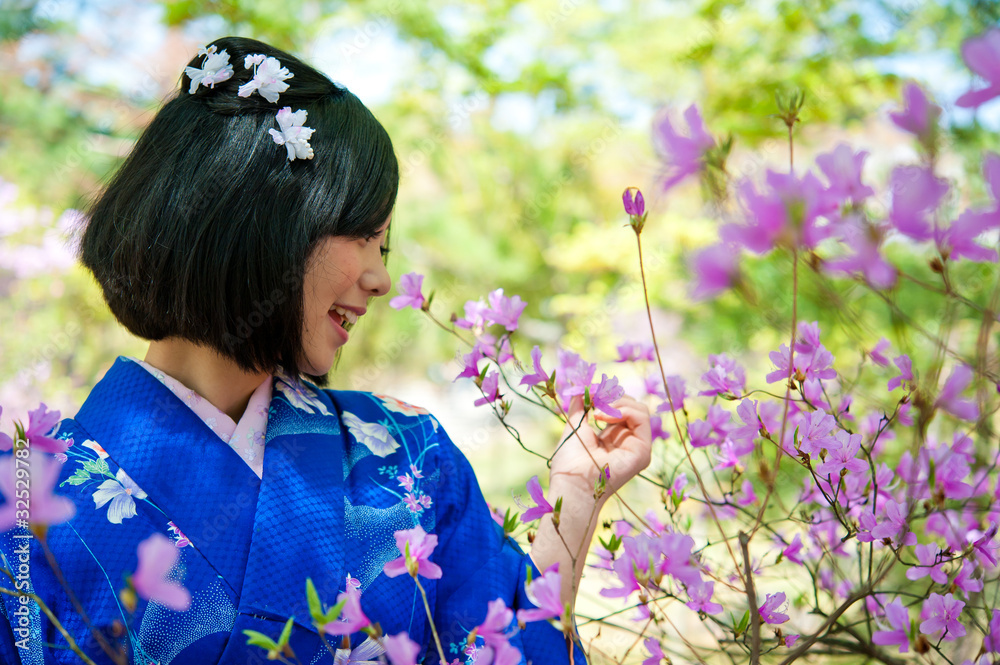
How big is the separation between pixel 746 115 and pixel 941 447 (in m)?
2.70

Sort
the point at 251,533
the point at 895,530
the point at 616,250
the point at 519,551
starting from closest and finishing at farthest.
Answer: the point at 895,530, the point at 251,533, the point at 519,551, the point at 616,250

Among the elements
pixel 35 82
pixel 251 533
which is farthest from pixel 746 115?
pixel 35 82

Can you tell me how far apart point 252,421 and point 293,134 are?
1.26 feet

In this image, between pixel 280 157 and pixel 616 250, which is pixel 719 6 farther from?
pixel 280 157

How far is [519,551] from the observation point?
0.99 meters

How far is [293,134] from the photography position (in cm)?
89

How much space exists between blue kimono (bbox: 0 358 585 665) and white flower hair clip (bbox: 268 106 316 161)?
0.35 meters

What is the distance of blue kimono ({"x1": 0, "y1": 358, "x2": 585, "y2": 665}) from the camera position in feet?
2.58

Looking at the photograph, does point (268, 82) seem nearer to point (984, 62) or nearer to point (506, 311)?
point (506, 311)

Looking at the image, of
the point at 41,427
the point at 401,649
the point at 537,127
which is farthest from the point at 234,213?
the point at 537,127

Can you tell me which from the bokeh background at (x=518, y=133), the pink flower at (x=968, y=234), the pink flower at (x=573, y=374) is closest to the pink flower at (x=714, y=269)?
the pink flower at (x=968, y=234)

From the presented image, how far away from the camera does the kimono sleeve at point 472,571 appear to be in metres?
0.92

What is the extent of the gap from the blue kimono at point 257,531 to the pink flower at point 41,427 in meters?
0.18

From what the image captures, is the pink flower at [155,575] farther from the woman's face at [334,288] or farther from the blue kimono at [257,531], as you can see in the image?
the woman's face at [334,288]
